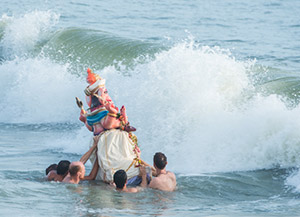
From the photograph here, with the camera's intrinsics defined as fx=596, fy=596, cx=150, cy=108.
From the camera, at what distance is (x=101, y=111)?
753cm

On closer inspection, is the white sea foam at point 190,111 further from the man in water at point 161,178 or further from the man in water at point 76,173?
the man in water at point 76,173

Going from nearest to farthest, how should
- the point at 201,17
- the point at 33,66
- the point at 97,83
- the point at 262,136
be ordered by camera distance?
the point at 97,83 → the point at 262,136 → the point at 33,66 → the point at 201,17

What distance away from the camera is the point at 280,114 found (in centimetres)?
991

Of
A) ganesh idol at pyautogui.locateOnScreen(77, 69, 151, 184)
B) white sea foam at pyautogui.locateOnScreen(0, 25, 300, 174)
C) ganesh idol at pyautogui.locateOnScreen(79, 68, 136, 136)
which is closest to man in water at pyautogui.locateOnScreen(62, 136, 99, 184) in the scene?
ganesh idol at pyautogui.locateOnScreen(77, 69, 151, 184)

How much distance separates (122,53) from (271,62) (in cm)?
442

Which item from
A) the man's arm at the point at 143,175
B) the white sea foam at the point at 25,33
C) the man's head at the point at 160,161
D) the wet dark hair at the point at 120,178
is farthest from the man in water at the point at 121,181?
the white sea foam at the point at 25,33

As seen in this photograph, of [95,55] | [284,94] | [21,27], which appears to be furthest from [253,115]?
[21,27]

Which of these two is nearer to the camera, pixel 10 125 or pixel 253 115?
pixel 253 115

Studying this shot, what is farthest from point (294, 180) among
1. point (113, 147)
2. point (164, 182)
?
point (113, 147)

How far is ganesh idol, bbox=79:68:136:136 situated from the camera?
24.7 ft

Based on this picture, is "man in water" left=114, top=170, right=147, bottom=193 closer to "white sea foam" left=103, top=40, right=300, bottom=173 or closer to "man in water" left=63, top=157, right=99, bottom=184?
"man in water" left=63, top=157, right=99, bottom=184

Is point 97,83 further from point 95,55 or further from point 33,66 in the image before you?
point 95,55

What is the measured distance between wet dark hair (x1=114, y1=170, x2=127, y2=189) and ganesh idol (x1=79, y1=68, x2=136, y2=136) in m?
0.66

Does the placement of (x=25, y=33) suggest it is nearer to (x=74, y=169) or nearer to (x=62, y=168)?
(x=62, y=168)
